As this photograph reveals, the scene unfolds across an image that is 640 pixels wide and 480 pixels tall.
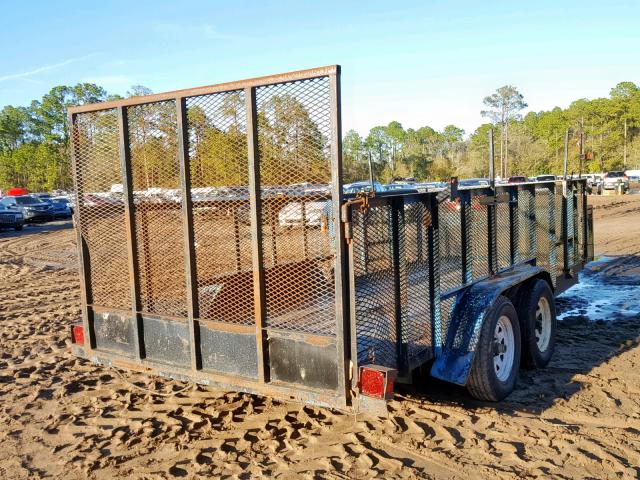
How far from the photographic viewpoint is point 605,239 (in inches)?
643

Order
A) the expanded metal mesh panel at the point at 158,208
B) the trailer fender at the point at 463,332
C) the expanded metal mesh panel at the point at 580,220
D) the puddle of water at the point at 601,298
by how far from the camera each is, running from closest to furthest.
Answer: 1. the expanded metal mesh panel at the point at 158,208
2. the trailer fender at the point at 463,332
3. the expanded metal mesh panel at the point at 580,220
4. the puddle of water at the point at 601,298

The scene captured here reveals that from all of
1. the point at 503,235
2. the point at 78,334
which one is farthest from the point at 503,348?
the point at 78,334

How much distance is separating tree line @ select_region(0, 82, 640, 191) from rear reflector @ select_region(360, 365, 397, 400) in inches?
47.8

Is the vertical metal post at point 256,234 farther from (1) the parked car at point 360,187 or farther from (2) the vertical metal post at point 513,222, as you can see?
(2) the vertical metal post at point 513,222

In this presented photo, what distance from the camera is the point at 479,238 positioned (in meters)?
5.07

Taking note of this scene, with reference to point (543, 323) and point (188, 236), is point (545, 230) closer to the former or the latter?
point (543, 323)

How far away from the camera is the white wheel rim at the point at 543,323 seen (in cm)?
591

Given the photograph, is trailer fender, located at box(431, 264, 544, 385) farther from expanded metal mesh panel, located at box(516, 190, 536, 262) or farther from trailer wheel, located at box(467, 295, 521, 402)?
expanded metal mesh panel, located at box(516, 190, 536, 262)

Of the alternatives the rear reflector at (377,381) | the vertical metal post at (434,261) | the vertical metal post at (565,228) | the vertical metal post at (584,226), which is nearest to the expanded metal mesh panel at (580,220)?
the vertical metal post at (584,226)

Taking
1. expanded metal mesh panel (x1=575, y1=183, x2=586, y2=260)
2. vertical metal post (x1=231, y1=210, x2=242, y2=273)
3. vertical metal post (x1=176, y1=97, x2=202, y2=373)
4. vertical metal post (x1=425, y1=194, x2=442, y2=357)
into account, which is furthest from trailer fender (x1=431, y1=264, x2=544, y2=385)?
expanded metal mesh panel (x1=575, y1=183, x2=586, y2=260)

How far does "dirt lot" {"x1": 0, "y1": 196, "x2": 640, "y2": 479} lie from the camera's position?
3.84 meters

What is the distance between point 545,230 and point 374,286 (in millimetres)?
3271

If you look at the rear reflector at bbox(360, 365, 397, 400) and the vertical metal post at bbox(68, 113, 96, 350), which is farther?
the vertical metal post at bbox(68, 113, 96, 350)

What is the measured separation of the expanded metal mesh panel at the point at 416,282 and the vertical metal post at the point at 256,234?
97 cm
